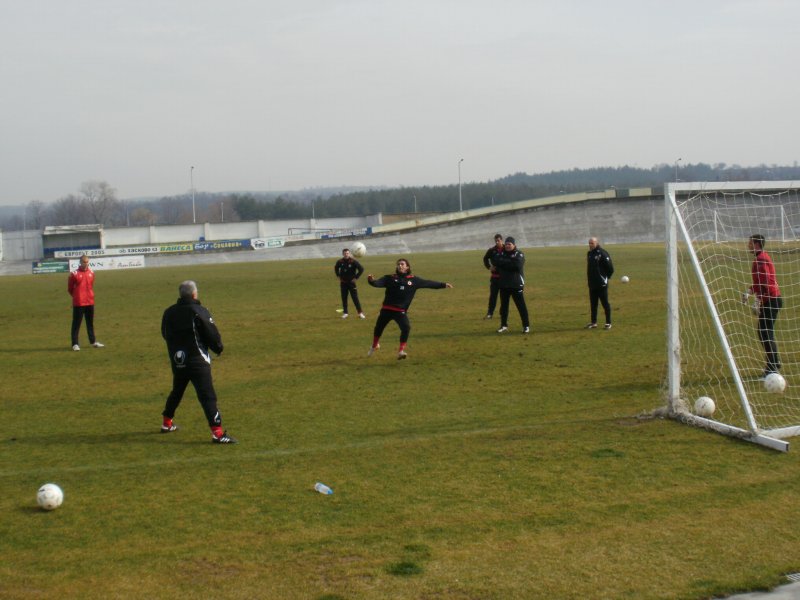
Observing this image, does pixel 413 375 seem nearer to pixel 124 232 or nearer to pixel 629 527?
pixel 629 527

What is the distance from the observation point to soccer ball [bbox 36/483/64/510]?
26.2 feet

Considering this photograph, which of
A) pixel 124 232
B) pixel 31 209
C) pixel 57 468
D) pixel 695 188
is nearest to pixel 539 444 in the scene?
pixel 695 188

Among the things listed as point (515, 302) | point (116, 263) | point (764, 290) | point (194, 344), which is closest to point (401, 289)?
point (515, 302)

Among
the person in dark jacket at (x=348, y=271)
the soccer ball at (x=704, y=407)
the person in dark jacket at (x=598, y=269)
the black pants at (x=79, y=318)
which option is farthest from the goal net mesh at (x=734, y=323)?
the black pants at (x=79, y=318)

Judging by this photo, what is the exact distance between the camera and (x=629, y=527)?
7.20m

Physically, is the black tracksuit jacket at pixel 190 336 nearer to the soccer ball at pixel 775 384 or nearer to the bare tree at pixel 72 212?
the soccer ball at pixel 775 384

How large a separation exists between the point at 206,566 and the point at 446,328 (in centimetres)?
1376

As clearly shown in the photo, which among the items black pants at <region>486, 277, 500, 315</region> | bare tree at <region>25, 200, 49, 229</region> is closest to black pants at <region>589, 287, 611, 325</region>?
black pants at <region>486, 277, 500, 315</region>

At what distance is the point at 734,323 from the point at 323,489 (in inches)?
502

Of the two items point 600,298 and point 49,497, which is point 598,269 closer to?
point 600,298

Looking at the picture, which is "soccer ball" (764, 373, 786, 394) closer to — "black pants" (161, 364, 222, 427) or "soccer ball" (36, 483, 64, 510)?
"black pants" (161, 364, 222, 427)

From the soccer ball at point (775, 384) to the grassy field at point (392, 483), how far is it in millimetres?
1653

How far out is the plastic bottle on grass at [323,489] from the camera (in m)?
8.29

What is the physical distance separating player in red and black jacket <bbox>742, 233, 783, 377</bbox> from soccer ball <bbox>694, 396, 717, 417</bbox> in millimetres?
2581
